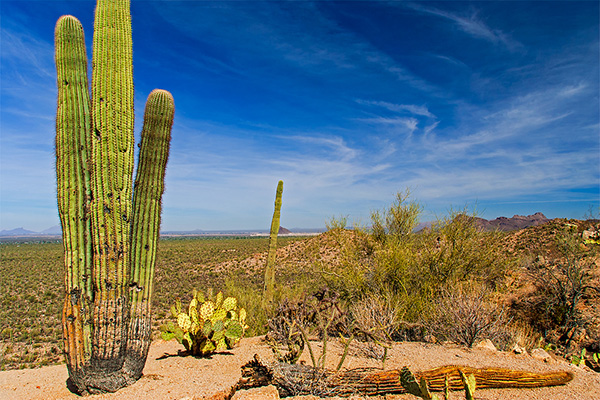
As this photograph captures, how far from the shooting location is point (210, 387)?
493 cm

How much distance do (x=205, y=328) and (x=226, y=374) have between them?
1286 mm

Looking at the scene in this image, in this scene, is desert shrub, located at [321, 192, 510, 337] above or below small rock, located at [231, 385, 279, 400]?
above

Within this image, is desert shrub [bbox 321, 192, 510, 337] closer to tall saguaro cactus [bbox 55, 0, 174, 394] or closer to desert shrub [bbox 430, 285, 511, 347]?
desert shrub [bbox 430, 285, 511, 347]

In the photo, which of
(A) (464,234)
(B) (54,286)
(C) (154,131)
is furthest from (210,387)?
(B) (54,286)

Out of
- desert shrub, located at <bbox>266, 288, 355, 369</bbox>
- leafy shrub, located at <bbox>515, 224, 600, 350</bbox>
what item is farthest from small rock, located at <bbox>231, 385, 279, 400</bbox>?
leafy shrub, located at <bbox>515, 224, 600, 350</bbox>

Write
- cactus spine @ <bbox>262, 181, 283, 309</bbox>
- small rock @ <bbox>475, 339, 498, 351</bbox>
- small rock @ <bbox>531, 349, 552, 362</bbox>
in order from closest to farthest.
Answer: small rock @ <bbox>531, 349, 552, 362</bbox> → small rock @ <bbox>475, 339, 498, 351</bbox> → cactus spine @ <bbox>262, 181, 283, 309</bbox>

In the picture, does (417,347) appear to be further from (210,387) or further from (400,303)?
(210,387)

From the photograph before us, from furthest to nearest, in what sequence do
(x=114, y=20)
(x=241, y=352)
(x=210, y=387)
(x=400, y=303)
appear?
1. (x=400, y=303)
2. (x=241, y=352)
3. (x=114, y=20)
4. (x=210, y=387)

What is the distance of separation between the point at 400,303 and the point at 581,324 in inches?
187

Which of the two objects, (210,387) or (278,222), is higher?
(278,222)

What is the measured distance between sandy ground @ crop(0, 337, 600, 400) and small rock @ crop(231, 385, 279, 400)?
265mm

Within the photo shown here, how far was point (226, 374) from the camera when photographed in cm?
572

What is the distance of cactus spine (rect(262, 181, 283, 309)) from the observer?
11.4m

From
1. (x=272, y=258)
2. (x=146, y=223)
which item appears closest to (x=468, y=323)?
(x=146, y=223)
